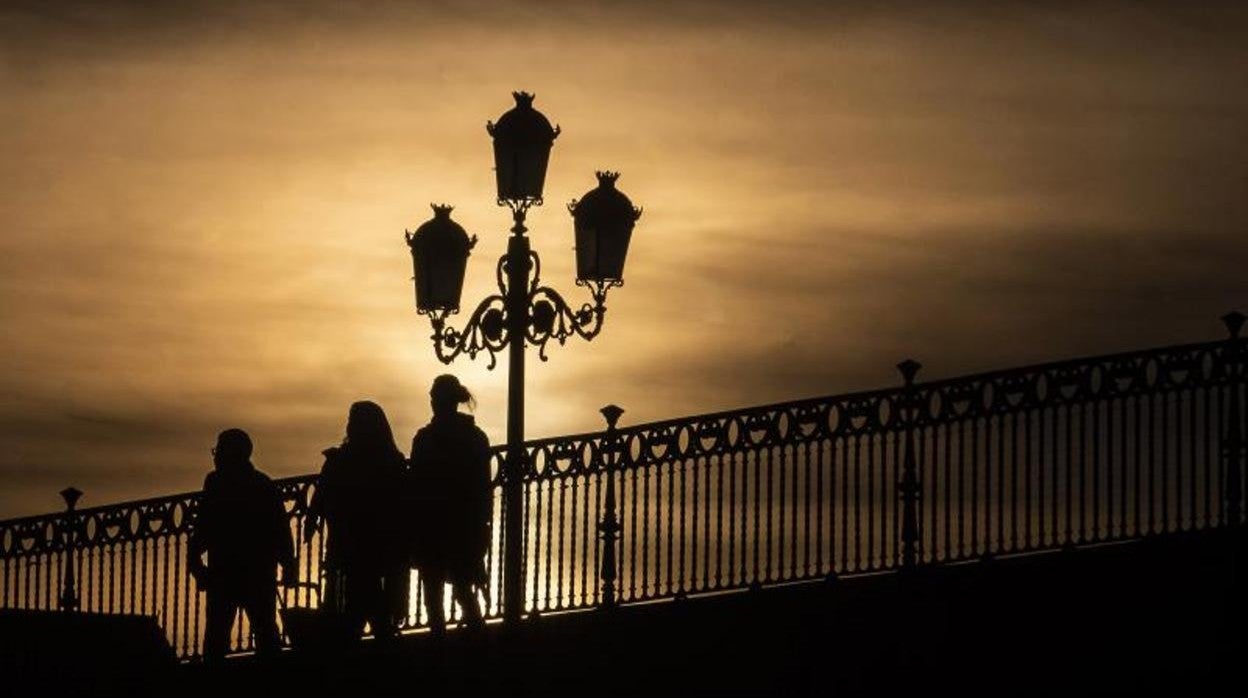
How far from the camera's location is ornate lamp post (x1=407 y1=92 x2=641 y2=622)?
1240 inches

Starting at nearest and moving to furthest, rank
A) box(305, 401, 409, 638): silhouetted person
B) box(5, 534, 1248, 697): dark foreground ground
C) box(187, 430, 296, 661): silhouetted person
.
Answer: box(5, 534, 1248, 697): dark foreground ground
box(305, 401, 409, 638): silhouetted person
box(187, 430, 296, 661): silhouetted person

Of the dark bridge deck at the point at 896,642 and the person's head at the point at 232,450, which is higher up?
the person's head at the point at 232,450

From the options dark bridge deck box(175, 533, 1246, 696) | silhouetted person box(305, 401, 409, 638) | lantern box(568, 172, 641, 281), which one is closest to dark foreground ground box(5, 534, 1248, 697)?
dark bridge deck box(175, 533, 1246, 696)

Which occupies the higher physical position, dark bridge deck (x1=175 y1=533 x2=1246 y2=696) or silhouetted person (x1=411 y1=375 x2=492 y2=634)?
silhouetted person (x1=411 y1=375 x2=492 y2=634)

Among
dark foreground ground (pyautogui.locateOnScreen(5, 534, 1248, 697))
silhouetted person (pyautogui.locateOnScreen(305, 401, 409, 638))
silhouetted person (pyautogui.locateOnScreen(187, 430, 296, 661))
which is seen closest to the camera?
dark foreground ground (pyautogui.locateOnScreen(5, 534, 1248, 697))

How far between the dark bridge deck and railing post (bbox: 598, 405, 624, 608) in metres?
0.97

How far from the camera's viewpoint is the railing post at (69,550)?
3712 cm

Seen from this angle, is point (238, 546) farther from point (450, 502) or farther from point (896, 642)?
point (896, 642)

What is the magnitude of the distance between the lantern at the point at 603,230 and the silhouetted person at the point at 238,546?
294cm

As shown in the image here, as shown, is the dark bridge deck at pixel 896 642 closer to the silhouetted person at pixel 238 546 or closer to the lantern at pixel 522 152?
the silhouetted person at pixel 238 546

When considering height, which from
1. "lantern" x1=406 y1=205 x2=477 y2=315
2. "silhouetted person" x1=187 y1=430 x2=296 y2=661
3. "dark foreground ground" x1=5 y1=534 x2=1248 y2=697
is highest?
"lantern" x1=406 y1=205 x2=477 y2=315

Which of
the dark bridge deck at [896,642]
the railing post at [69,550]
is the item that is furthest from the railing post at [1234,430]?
the railing post at [69,550]

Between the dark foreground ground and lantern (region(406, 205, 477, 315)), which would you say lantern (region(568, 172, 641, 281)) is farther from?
the dark foreground ground

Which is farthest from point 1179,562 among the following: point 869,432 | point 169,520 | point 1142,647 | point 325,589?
point 169,520
